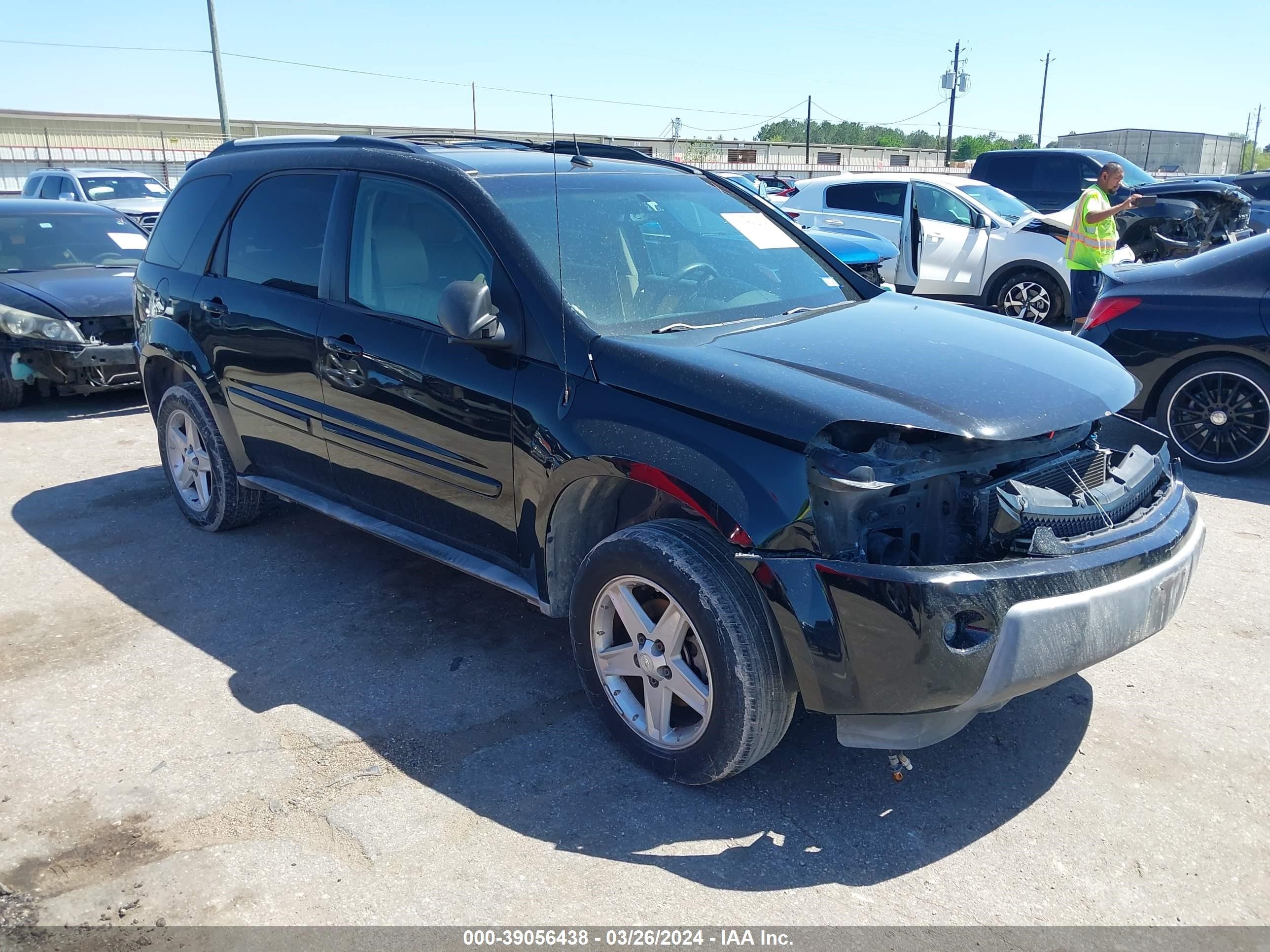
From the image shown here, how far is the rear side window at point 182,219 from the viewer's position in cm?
499

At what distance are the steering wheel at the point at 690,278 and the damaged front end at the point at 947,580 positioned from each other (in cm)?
110

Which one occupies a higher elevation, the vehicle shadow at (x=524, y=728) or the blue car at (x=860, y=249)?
the blue car at (x=860, y=249)

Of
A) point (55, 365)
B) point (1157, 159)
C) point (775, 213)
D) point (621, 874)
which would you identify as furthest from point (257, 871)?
point (1157, 159)

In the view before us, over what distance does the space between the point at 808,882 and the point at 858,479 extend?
3.62 ft

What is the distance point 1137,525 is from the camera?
3021 mm

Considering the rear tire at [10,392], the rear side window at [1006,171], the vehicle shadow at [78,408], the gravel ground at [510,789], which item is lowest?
the vehicle shadow at [78,408]

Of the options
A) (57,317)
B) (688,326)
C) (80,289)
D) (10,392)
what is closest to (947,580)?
(688,326)

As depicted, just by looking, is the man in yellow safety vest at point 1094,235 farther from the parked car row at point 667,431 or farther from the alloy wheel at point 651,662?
the alloy wheel at point 651,662

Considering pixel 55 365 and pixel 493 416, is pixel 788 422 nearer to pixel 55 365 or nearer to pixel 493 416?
pixel 493 416

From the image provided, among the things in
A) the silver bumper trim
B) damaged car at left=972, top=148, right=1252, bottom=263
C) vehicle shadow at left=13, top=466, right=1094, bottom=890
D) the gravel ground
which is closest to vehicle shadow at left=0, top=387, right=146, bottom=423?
vehicle shadow at left=13, top=466, right=1094, bottom=890

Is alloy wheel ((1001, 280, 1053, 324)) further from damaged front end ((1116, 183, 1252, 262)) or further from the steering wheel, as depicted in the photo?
the steering wheel

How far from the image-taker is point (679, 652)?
9.91ft

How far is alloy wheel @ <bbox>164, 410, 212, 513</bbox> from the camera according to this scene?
5262mm

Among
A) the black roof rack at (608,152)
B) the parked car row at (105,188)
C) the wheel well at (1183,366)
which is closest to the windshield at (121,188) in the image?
the parked car row at (105,188)
